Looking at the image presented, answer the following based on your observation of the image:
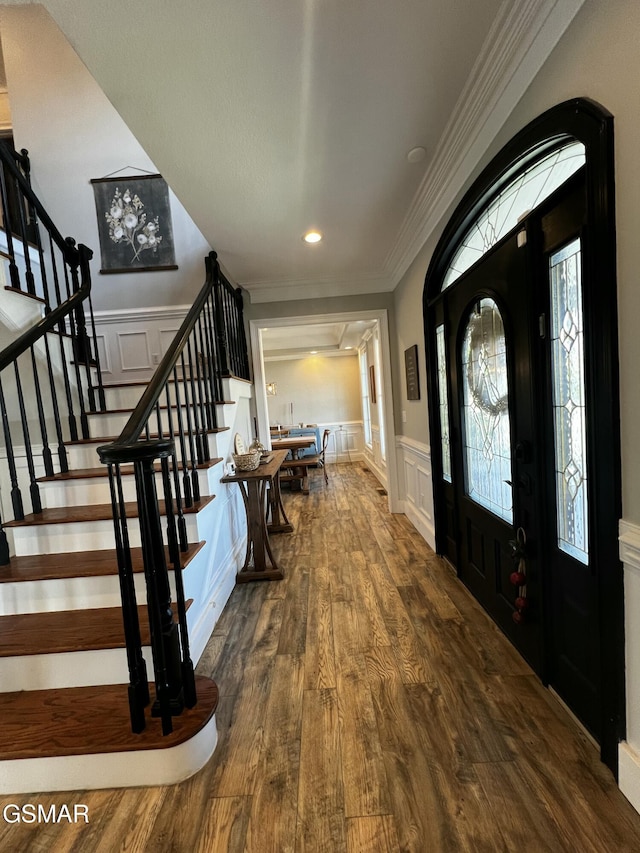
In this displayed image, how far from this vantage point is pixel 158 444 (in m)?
1.37

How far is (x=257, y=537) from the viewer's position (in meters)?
2.96

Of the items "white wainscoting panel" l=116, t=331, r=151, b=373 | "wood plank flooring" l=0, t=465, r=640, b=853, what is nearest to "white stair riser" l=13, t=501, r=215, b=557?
"wood plank flooring" l=0, t=465, r=640, b=853

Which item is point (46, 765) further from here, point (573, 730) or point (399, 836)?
point (573, 730)

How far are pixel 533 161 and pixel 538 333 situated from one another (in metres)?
0.79

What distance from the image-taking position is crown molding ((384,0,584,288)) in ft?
4.16

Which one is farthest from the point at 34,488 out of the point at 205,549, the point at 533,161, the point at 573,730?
the point at 533,161

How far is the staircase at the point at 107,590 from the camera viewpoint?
4.44 feet

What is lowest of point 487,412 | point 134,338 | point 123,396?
point 487,412

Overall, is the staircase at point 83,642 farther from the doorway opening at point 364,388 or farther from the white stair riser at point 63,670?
the doorway opening at point 364,388

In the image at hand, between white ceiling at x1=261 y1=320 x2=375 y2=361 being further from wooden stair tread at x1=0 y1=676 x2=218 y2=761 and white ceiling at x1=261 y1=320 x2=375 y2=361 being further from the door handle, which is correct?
wooden stair tread at x1=0 y1=676 x2=218 y2=761

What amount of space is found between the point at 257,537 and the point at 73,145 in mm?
4508

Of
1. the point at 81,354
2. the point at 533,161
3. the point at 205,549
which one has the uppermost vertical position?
the point at 533,161

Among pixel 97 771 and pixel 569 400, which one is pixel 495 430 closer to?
pixel 569 400

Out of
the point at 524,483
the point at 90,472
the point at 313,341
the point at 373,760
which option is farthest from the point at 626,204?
the point at 313,341
